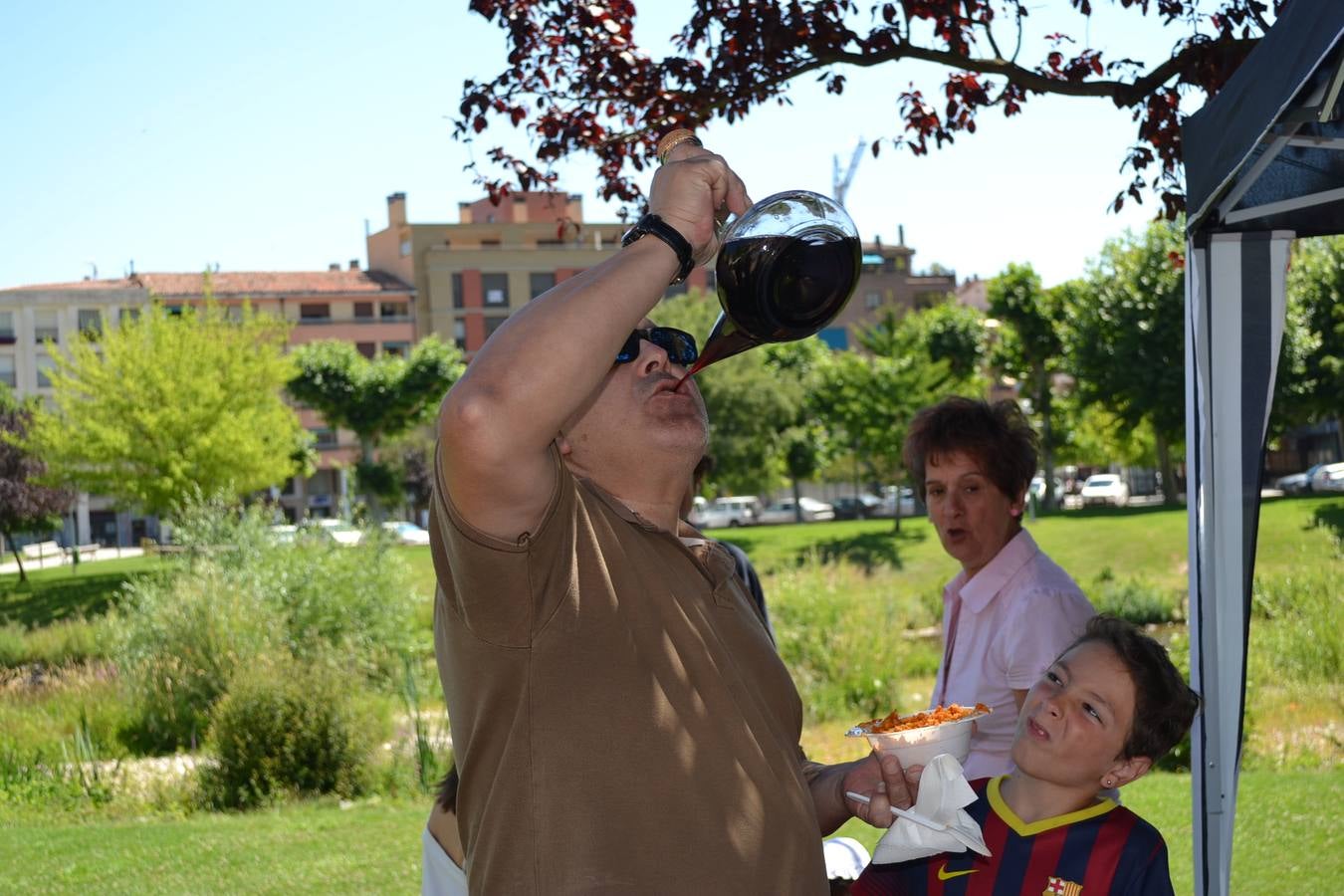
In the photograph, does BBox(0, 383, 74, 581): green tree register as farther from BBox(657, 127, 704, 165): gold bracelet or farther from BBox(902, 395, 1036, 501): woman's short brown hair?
BBox(657, 127, 704, 165): gold bracelet

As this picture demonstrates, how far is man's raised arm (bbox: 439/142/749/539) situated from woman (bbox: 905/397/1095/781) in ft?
5.47

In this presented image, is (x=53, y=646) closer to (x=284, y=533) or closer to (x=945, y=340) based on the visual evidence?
(x=284, y=533)

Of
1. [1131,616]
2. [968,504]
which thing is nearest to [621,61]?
[968,504]

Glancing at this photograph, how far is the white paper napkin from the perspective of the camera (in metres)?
2.03

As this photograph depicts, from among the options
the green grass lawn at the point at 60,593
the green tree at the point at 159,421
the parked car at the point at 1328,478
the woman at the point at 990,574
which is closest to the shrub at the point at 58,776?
the woman at the point at 990,574

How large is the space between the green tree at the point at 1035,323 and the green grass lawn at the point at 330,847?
3690 cm

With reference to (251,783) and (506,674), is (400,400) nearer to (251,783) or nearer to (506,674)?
(251,783)

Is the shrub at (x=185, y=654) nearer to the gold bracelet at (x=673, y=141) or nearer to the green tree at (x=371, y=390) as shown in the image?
the gold bracelet at (x=673, y=141)

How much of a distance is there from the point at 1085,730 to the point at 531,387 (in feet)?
4.48

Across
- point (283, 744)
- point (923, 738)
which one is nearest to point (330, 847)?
point (283, 744)

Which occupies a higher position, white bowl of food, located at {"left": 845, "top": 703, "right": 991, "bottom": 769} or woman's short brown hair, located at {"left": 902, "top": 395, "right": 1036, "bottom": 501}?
woman's short brown hair, located at {"left": 902, "top": 395, "right": 1036, "bottom": 501}

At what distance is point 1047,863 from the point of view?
2.39 metres

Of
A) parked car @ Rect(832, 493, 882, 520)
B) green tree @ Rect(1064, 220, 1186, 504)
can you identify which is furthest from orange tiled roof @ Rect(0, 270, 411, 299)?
green tree @ Rect(1064, 220, 1186, 504)

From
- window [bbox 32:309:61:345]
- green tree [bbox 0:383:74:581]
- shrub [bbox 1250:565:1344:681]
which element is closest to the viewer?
shrub [bbox 1250:565:1344:681]
